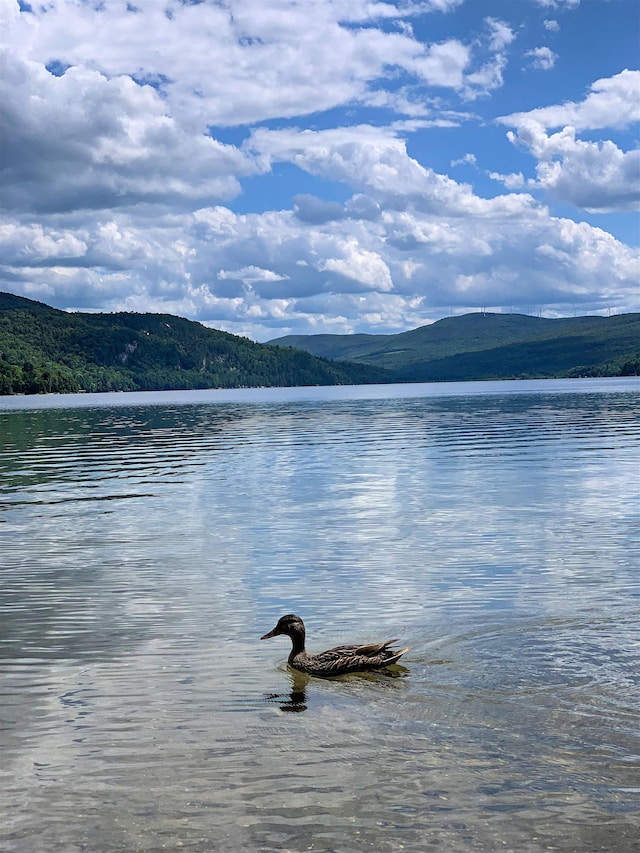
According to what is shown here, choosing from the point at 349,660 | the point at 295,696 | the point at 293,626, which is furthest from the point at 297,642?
the point at 295,696

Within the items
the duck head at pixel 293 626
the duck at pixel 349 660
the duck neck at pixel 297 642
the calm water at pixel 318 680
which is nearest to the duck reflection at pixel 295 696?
the calm water at pixel 318 680

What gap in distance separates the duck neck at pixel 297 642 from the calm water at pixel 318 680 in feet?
1.37

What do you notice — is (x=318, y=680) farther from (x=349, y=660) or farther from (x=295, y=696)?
(x=295, y=696)

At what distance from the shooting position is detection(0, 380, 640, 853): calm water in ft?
35.1

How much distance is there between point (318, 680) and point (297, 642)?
102 centimetres

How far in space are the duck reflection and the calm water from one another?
6 cm

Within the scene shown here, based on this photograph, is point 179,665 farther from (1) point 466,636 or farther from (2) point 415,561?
(2) point 415,561

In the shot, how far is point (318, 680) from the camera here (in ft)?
53.7

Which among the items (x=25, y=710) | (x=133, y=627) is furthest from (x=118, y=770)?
(x=133, y=627)

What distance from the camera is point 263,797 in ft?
36.8

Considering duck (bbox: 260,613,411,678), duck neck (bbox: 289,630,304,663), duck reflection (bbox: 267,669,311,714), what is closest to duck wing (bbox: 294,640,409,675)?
duck (bbox: 260,613,411,678)

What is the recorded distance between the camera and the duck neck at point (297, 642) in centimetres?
1705

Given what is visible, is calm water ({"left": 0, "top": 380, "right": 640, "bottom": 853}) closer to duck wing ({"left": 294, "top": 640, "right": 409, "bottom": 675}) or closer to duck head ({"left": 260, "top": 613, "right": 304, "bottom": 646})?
duck wing ({"left": 294, "top": 640, "right": 409, "bottom": 675})

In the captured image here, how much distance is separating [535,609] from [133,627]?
8.92 meters
